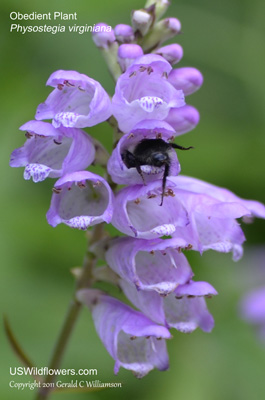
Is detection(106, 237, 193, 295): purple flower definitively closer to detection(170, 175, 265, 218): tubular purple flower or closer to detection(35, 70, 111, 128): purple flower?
detection(170, 175, 265, 218): tubular purple flower

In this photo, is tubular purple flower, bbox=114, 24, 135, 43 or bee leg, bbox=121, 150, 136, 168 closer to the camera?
bee leg, bbox=121, 150, 136, 168

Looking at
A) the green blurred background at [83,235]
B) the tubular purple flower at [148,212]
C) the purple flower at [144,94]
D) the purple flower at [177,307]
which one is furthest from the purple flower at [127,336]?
the green blurred background at [83,235]

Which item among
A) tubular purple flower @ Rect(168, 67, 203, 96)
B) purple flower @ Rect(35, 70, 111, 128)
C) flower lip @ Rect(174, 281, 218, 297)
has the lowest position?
flower lip @ Rect(174, 281, 218, 297)

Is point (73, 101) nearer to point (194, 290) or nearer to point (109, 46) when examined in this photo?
point (109, 46)

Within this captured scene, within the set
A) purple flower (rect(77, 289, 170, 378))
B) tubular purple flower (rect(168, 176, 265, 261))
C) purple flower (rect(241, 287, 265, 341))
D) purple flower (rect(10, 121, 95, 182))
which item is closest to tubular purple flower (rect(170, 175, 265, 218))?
tubular purple flower (rect(168, 176, 265, 261))

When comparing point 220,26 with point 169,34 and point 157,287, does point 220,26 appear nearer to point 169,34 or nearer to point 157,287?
point 169,34

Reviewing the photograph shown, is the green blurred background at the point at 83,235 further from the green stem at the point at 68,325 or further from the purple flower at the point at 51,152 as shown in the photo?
the purple flower at the point at 51,152

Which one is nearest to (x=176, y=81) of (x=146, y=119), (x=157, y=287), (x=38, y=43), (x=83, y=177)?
(x=146, y=119)
